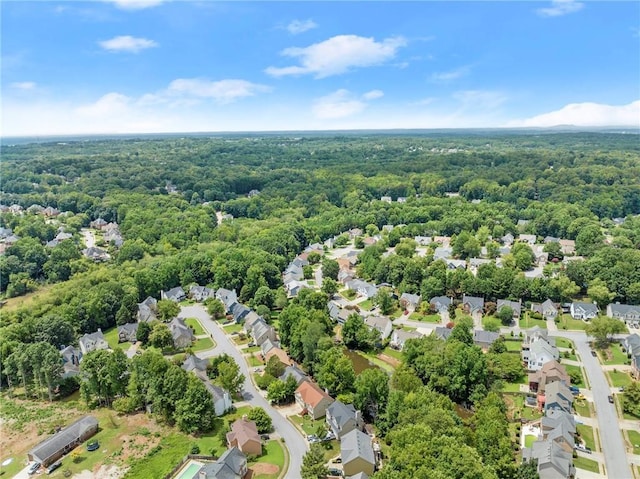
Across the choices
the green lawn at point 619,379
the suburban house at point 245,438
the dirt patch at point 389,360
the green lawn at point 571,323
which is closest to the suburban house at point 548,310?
the green lawn at point 571,323

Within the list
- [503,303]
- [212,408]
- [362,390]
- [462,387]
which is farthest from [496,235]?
[212,408]

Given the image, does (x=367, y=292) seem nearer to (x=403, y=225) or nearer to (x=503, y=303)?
(x=503, y=303)

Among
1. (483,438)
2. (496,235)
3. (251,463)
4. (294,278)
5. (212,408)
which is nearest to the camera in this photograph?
(483,438)

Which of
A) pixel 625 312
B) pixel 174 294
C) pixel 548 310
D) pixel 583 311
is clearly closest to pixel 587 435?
pixel 548 310

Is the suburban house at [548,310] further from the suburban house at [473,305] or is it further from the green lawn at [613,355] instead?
the green lawn at [613,355]

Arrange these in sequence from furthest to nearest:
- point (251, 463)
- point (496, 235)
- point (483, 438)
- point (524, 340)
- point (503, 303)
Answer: point (496, 235) < point (503, 303) < point (524, 340) < point (251, 463) < point (483, 438)

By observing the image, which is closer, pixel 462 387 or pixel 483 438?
pixel 483 438
